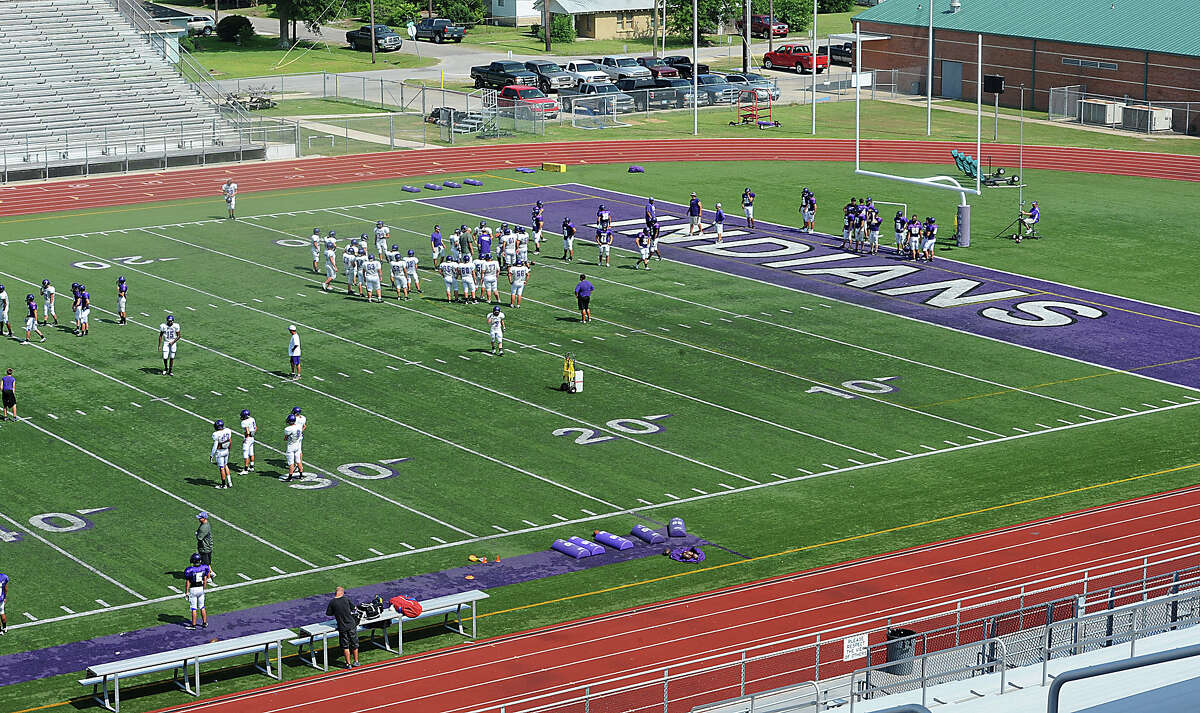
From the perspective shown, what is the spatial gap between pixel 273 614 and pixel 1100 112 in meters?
62.3

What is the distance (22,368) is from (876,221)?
89.7 feet

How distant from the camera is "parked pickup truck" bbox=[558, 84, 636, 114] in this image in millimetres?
81438

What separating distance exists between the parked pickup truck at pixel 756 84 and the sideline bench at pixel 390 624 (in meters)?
62.6

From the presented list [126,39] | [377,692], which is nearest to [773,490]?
[377,692]

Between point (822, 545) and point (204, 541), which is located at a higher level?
point (204, 541)

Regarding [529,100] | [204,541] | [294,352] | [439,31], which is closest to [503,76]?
[529,100]

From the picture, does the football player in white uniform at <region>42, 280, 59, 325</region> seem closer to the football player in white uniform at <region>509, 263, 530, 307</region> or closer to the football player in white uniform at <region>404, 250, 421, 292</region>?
the football player in white uniform at <region>404, 250, 421, 292</region>

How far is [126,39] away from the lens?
79.7 metres

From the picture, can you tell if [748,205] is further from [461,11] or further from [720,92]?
[461,11]

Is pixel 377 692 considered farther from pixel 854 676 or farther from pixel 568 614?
pixel 854 676

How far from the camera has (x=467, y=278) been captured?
46719 mm

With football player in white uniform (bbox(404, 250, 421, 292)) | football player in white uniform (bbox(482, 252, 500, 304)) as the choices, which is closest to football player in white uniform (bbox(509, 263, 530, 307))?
football player in white uniform (bbox(482, 252, 500, 304))

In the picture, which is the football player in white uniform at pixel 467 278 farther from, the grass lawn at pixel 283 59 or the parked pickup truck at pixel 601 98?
the grass lawn at pixel 283 59

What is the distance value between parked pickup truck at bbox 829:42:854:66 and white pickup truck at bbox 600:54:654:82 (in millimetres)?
14461
